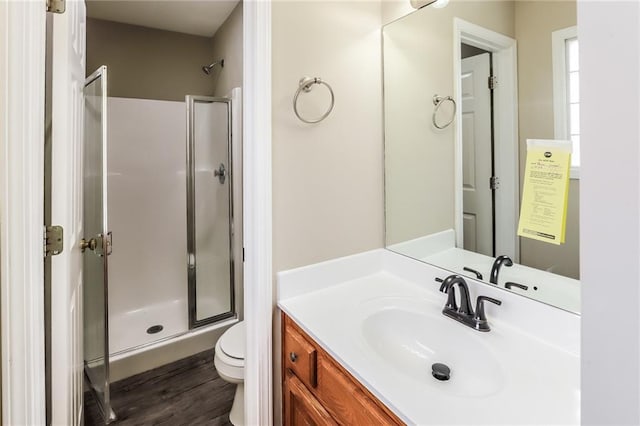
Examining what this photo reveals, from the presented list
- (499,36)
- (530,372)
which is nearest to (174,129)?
(499,36)

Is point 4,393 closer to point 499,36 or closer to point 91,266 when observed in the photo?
point 91,266

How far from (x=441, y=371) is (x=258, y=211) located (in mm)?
800

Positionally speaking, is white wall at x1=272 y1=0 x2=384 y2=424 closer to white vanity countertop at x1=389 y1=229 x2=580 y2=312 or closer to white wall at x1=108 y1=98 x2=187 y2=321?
white vanity countertop at x1=389 y1=229 x2=580 y2=312

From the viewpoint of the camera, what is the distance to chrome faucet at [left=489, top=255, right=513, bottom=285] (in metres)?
1.17

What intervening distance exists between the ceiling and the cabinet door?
236 centimetres

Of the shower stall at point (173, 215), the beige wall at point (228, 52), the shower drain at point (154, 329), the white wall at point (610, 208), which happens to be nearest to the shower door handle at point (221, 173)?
the shower stall at point (173, 215)

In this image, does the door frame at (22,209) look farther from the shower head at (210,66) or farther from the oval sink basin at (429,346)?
the shower head at (210,66)

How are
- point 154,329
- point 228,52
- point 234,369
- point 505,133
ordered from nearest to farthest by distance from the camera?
point 505,133
point 234,369
point 154,329
point 228,52

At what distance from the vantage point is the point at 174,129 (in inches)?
106

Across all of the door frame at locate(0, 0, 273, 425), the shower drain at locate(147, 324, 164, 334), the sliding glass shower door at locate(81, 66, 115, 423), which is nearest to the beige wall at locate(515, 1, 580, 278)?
the door frame at locate(0, 0, 273, 425)

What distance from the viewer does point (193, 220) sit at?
Answer: 8.32 ft

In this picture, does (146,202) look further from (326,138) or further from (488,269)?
(488,269)

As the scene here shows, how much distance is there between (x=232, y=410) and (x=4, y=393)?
105 centimetres

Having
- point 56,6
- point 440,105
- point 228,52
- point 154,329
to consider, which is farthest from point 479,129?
point 154,329
